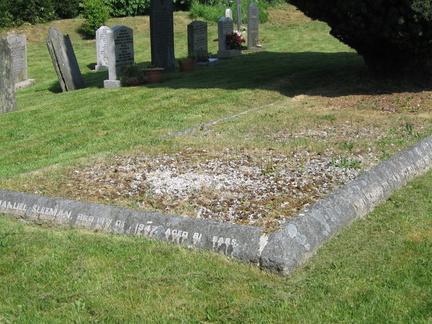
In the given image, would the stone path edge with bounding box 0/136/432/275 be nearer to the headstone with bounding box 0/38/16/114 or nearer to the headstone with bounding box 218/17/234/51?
the headstone with bounding box 0/38/16/114

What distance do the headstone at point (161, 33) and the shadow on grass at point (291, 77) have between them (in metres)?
0.60

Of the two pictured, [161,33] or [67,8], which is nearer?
[161,33]

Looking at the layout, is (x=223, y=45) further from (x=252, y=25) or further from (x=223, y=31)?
(x=252, y=25)

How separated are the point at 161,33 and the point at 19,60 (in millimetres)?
5539

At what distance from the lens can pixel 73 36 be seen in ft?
102

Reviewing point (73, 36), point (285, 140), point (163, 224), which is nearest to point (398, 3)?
point (285, 140)

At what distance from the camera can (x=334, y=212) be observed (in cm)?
531

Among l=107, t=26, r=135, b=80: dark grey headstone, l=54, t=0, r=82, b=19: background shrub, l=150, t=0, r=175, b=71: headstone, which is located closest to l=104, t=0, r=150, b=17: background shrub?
l=54, t=0, r=82, b=19: background shrub

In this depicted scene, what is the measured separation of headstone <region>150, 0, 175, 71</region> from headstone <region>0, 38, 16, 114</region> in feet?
15.1

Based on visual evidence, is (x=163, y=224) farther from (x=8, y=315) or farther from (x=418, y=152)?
(x=418, y=152)

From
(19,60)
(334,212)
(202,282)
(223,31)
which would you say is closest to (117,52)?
(19,60)

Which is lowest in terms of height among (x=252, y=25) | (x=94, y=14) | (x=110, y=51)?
(x=94, y=14)

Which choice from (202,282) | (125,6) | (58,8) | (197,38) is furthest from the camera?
(125,6)

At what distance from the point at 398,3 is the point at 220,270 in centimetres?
934
